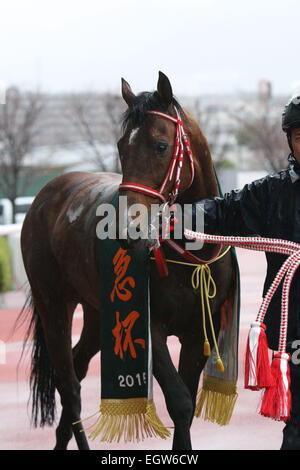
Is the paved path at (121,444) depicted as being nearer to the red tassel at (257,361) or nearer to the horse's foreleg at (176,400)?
the horse's foreleg at (176,400)

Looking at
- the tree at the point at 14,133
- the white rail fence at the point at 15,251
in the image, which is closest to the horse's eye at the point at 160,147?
the white rail fence at the point at 15,251

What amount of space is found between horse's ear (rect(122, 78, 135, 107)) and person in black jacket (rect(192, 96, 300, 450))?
27.0 inches

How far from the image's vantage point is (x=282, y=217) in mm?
2977

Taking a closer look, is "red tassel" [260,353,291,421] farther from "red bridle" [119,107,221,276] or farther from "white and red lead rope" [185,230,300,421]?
"red bridle" [119,107,221,276]

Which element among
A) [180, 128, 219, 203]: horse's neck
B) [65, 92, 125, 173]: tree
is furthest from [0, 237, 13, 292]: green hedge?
[65, 92, 125, 173]: tree

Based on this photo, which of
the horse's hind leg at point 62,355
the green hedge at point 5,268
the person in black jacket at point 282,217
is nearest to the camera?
the person in black jacket at point 282,217

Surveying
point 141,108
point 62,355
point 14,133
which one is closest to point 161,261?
point 141,108

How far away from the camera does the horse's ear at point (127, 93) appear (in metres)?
3.46

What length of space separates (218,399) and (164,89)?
1620 millimetres

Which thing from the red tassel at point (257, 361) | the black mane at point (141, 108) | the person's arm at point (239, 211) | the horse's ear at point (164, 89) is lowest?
the red tassel at point (257, 361)

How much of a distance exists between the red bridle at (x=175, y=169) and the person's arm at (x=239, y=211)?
127 millimetres

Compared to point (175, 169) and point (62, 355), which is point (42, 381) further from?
point (175, 169)

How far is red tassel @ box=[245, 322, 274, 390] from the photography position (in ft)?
9.25

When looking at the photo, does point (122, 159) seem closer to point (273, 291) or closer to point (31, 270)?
point (273, 291)
